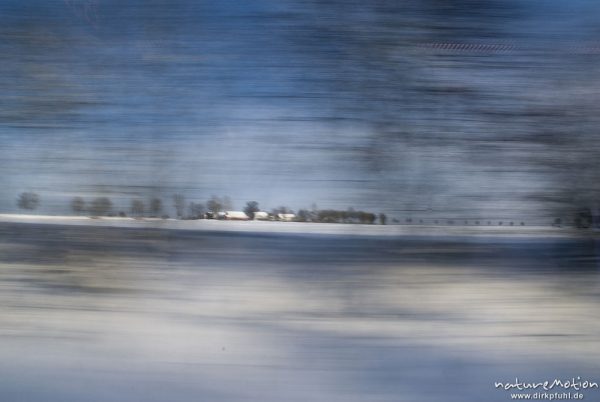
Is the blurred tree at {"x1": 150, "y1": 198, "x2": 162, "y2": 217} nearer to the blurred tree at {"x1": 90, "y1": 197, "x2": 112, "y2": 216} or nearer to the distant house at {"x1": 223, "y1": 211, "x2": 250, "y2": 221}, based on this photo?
the blurred tree at {"x1": 90, "y1": 197, "x2": 112, "y2": 216}

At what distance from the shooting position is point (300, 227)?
6.31 meters

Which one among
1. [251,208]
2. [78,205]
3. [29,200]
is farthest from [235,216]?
[29,200]

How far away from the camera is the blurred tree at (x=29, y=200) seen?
650cm

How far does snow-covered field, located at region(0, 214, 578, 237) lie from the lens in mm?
6105

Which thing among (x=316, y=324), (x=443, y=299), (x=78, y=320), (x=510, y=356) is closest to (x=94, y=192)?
(x=78, y=320)

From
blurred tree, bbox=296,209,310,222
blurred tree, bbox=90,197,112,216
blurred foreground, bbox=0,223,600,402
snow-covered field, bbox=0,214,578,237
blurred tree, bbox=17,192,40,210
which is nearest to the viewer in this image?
blurred foreground, bbox=0,223,600,402

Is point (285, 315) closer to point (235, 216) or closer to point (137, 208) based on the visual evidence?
point (235, 216)

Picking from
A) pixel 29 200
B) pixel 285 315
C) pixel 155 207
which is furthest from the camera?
pixel 29 200

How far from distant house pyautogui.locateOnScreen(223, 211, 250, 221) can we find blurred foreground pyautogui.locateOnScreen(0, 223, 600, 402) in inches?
7.4

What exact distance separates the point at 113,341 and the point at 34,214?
1.78 metres

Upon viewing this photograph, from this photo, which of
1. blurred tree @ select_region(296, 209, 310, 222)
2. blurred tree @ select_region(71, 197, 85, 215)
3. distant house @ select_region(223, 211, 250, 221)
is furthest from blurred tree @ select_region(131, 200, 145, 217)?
Result: blurred tree @ select_region(296, 209, 310, 222)

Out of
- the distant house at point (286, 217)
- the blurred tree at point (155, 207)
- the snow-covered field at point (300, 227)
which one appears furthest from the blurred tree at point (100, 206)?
the distant house at point (286, 217)

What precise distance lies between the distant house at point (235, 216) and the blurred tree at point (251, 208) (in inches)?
1.4

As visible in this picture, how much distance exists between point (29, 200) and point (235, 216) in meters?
1.80
